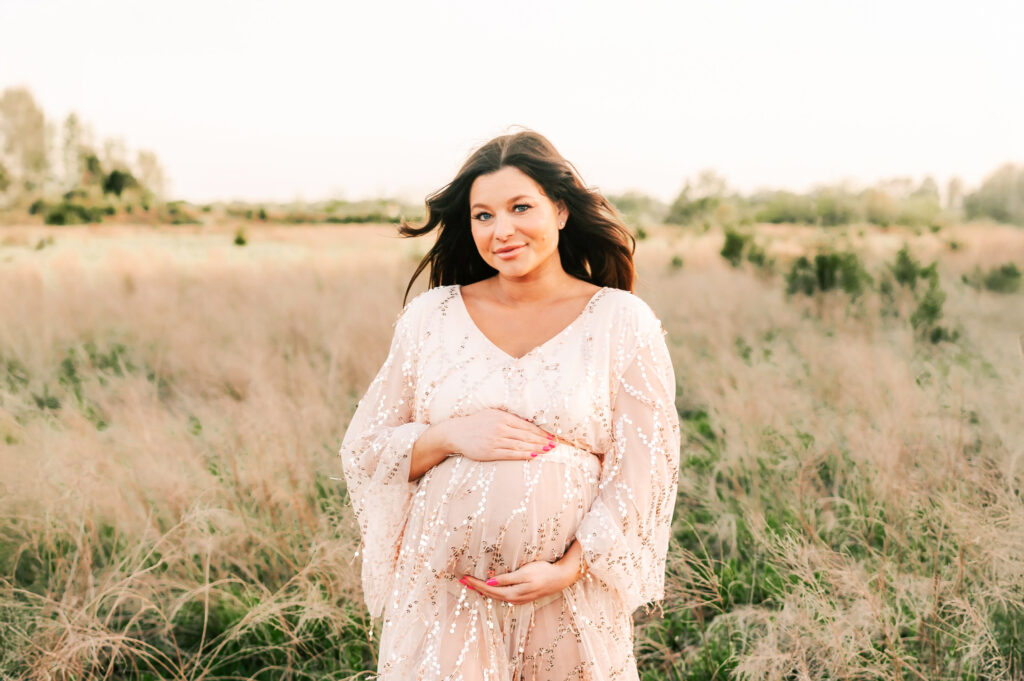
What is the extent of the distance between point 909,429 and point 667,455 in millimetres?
3092

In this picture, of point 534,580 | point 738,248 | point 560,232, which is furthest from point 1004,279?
point 534,580

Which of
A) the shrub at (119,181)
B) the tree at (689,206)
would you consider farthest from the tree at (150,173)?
the tree at (689,206)

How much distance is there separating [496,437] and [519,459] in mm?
80

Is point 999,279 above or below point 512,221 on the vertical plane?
below

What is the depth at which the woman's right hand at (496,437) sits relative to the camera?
1.88 metres

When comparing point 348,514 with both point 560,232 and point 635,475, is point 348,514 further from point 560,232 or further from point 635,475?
point 635,475

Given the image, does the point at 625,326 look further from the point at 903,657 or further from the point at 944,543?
the point at 944,543

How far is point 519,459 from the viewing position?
1.89m

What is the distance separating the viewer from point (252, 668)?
10.6ft

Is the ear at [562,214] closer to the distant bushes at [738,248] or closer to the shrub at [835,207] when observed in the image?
the distant bushes at [738,248]

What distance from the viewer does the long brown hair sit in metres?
2.09

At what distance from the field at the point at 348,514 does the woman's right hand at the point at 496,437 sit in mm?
1433

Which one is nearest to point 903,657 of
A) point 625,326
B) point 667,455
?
point 667,455

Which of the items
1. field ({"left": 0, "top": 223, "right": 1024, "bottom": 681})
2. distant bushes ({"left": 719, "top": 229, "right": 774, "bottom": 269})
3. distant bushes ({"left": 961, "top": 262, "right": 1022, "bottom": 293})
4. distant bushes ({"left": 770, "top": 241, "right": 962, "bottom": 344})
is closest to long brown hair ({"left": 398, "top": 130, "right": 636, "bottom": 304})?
field ({"left": 0, "top": 223, "right": 1024, "bottom": 681})
